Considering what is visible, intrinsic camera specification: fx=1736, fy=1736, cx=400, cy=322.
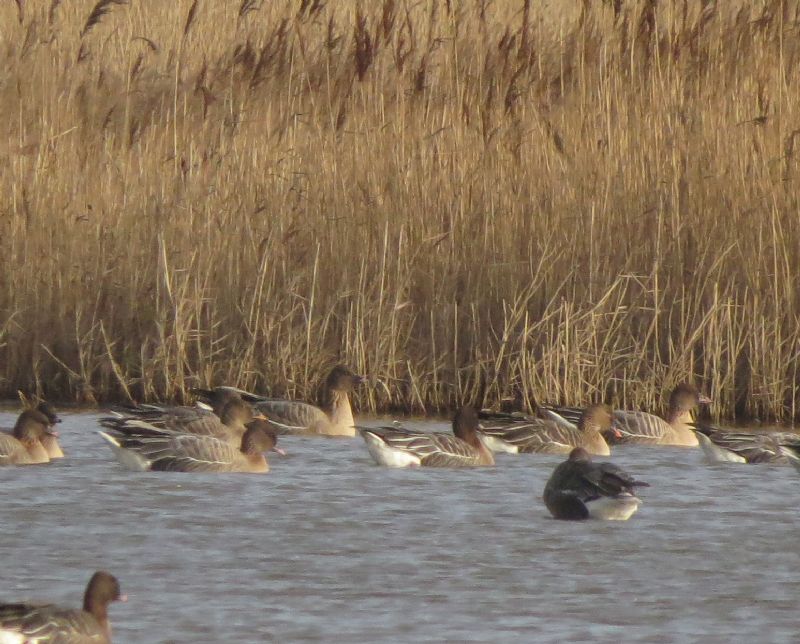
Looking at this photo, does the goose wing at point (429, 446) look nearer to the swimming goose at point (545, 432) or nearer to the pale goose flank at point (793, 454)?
the swimming goose at point (545, 432)

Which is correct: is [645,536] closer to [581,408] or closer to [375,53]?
[581,408]

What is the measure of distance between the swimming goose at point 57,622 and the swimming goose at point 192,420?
3956 millimetres

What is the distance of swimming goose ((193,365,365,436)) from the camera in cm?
1053

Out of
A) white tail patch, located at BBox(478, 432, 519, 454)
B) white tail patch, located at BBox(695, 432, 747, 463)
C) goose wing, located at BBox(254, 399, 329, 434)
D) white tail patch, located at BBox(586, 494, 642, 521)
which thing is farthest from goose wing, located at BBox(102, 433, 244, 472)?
white tail patch, located at BBox(695, 432, 747, 463)

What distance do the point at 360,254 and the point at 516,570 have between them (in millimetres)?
4518

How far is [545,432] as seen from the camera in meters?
10.3

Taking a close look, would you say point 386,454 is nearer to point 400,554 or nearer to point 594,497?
point 594,497

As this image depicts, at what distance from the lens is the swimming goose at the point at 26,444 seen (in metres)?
9.33

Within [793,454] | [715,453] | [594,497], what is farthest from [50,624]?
[715,453]

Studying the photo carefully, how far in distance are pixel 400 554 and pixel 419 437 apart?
2586 mm

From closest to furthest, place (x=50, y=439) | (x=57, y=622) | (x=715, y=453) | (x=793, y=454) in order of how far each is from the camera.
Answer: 1. (x=57, y=622)
2. (x=793, y=454)
3. (x=50, y=439)
4. (x=715, y=453)

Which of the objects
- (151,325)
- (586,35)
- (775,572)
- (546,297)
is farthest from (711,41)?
(775,572)

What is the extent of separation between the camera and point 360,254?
1091 centimetres

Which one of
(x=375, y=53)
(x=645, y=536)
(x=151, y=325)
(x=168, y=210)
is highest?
(x=375, y=53)
